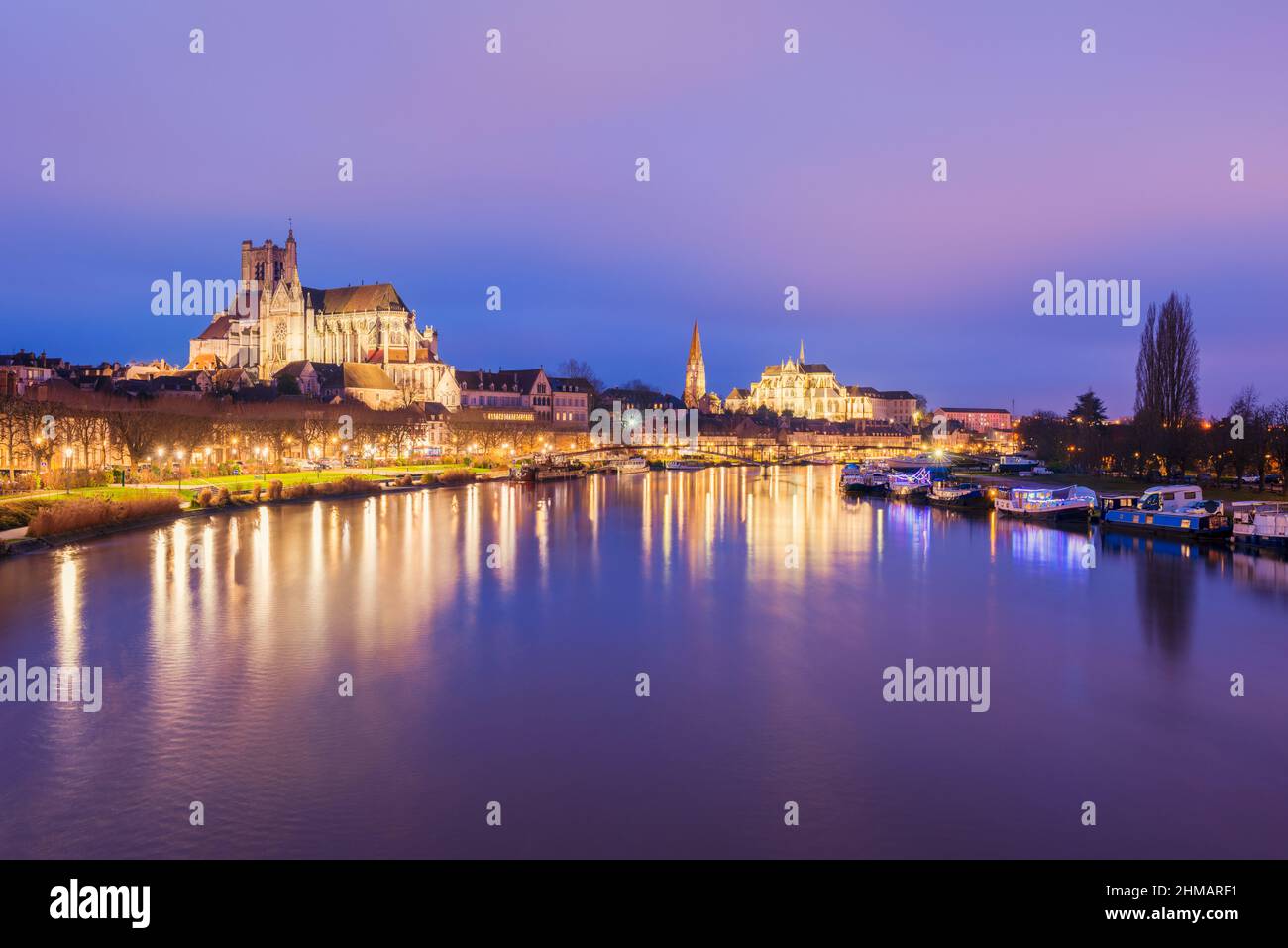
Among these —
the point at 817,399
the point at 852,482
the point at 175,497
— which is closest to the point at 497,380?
the point at 852,482

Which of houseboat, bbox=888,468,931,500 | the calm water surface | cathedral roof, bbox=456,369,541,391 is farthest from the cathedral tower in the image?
the calm water surface

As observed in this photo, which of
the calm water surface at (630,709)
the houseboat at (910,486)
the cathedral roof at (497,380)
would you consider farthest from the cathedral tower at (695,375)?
the calm water surface at (630,709)

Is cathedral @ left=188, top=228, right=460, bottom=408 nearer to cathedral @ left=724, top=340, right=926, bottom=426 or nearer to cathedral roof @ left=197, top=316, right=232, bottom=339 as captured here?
cathedral roof @ left=197, top=316, right=232, bottom=339

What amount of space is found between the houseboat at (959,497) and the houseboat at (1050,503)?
125 inches

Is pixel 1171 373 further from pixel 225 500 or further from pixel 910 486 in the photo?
pixel 225 500

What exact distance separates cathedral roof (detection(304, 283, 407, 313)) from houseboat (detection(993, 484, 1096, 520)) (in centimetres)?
7111

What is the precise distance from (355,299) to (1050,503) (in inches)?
3132

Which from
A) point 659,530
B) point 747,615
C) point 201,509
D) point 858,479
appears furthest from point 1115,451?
point 201,509

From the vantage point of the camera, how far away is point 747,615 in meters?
20.4

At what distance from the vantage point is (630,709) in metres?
13.3

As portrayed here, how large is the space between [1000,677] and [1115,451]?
4494 cm

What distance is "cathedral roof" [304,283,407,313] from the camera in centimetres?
9812

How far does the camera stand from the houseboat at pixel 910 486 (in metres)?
54.6
